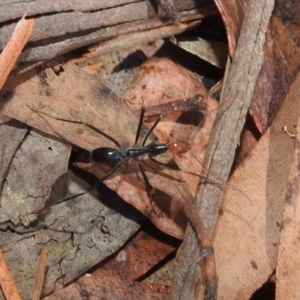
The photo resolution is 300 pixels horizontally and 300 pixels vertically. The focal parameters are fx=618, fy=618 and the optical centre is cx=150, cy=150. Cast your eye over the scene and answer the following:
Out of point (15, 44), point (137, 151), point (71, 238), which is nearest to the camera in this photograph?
point (15, 44)


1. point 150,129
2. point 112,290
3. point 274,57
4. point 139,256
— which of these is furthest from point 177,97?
point 112,290

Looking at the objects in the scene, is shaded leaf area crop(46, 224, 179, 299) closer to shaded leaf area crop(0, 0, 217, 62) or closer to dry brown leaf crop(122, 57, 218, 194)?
dry brown leaf crop(122, 57, 218, 194)

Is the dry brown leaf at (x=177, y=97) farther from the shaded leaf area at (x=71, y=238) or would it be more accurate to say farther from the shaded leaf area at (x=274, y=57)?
the shaded leaf area at (x=71, y=238)

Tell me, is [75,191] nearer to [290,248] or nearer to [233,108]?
[233,108]

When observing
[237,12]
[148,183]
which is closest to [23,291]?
[148,183]

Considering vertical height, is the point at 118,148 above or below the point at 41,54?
below

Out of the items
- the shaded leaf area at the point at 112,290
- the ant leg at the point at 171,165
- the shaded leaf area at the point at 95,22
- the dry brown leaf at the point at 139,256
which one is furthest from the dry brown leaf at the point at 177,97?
the shaded leaf area at the point at 112,290

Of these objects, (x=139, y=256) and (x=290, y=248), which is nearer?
(x=290, y=248)

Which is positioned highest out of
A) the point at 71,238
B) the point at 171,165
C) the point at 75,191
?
the point at 171,165

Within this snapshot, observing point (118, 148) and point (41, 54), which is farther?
point (118, 148)

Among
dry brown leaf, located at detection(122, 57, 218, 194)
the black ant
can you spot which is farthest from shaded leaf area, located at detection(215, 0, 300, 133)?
the black ant

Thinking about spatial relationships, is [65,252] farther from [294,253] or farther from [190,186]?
[294,253]
